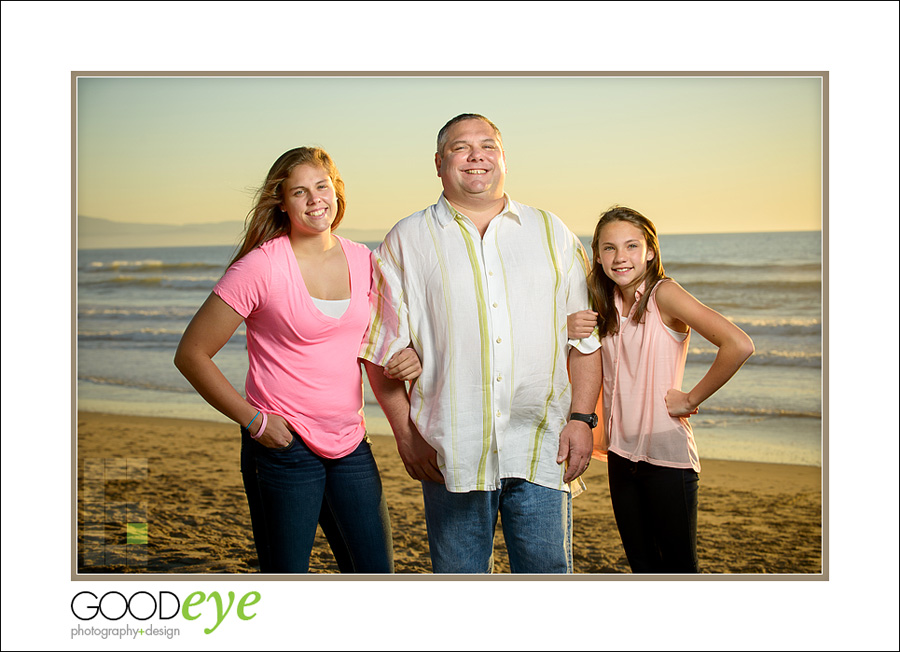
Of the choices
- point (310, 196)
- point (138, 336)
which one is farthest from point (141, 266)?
point (310, 196)

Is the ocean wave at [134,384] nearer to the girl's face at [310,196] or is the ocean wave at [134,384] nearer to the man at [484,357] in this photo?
the girl's face at [310,196]

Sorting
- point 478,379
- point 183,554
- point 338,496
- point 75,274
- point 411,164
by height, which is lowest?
point 183,554

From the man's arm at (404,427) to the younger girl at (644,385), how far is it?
1.99ft

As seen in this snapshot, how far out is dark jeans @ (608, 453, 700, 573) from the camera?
8.98ft

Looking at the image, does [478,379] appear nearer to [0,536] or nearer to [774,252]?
[0,536]

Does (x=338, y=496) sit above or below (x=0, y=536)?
above

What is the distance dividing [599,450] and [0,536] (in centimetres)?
227

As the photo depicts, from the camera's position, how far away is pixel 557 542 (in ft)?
8.88

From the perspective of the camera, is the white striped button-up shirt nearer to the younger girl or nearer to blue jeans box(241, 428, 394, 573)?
the younger girl

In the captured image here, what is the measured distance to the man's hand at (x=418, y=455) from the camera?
269 cm

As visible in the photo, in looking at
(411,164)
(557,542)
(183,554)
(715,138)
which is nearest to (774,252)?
(715,138)

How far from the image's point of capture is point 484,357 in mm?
2629

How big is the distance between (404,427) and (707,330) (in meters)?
1.04

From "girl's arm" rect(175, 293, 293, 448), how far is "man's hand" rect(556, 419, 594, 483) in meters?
0.89
